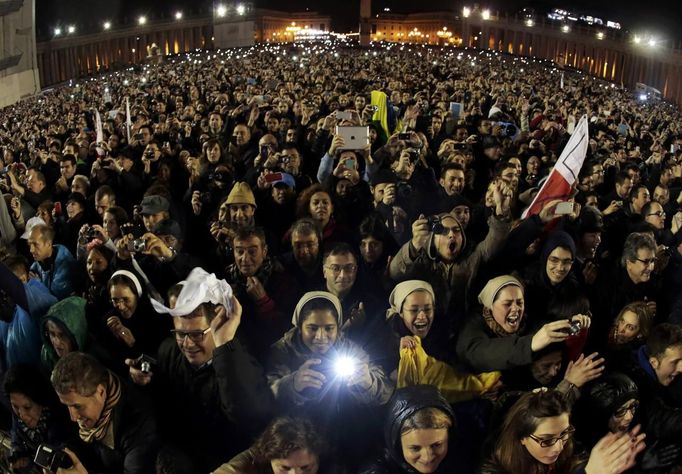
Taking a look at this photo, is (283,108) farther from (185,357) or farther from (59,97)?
(59,97)

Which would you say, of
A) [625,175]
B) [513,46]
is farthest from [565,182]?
[513,46]

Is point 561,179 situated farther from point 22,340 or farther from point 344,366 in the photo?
point 22,340

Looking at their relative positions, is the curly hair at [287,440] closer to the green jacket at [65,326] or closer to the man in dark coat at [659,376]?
the green jacket at [65,326]

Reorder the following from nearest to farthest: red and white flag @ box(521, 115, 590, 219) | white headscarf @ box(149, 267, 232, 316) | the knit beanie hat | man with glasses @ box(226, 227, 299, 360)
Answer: white headscarf @ box(149, 267, 232, 316), man with glasses @ box(226, 227, 299, 360), red and white flag @ box(521, 115, 590, 219), the knit beanie hat

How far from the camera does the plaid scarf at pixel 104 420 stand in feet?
10.5

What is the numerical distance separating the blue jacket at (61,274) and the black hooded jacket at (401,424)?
2.71 metres

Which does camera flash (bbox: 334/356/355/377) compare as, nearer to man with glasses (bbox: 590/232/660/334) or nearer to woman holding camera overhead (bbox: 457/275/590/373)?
woman holding camera overhead (bbox: 457/275/590/373)

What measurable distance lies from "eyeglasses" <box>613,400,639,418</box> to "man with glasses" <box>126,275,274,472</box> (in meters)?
1.65

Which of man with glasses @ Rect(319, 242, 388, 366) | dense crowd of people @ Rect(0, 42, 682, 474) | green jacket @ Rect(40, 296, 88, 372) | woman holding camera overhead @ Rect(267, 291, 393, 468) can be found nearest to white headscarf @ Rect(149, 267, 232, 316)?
dense crowd of people @ Rect(0, 42, 682, 474)

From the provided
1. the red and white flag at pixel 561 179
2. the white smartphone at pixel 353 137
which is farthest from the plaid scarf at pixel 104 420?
the white smartphone at pixel 353 137

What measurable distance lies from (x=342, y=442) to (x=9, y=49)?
69.2ft

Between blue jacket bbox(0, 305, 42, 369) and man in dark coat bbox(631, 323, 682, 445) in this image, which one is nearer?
man in dark coat bbox(631, 323, 682, 445)

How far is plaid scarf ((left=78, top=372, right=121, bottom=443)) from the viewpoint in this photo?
10.5 feet

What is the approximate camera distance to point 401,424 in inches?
116
